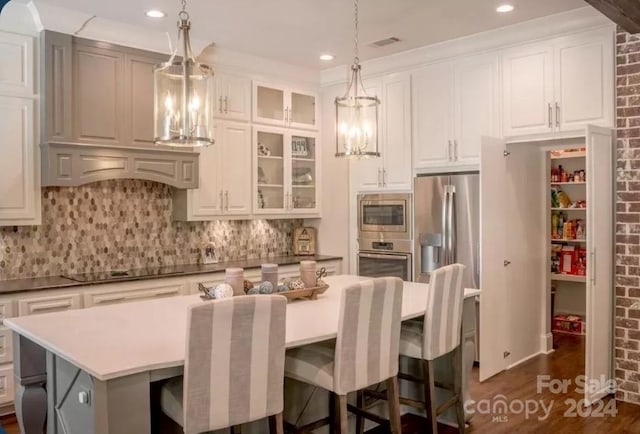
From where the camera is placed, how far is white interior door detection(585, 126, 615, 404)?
3643 millimetres

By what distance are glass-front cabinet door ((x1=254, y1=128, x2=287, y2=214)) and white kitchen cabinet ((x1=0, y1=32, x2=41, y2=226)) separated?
1.97 metres

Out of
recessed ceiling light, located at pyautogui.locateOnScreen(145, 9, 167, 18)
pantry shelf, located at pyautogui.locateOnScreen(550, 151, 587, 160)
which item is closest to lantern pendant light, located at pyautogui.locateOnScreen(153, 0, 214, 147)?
recessed ceiling light, located at pyautogui.locateOnScreen(145, 9, 167, 18)

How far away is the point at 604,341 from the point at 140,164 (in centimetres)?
373

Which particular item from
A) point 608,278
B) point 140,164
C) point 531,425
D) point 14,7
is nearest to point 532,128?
point 608,278

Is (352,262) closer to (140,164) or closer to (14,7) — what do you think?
(140,164)

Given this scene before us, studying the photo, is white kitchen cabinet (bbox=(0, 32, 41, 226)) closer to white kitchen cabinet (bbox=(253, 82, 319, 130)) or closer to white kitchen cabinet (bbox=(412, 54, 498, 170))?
white kitchen cabinet (bbox=(253, 82, 319, 130))

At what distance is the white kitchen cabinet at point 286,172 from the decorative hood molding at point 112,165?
0.83 m

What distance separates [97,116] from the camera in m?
4.06

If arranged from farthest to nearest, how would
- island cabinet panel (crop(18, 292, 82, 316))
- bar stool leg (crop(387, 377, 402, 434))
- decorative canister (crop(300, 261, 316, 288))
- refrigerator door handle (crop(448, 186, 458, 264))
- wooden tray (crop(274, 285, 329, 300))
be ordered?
refrigerator door handle (crop(448, 186, 458, 264)) → island cabinet panel (crop(18, 292, 82, 316)) → decorative canister (crop(300, 261, 316, 288)) → wooden tray (crop(274, 285, 329, 300)) → bar stool leg (crop(387, 377, 402, 434))

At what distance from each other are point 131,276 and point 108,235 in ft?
1.90

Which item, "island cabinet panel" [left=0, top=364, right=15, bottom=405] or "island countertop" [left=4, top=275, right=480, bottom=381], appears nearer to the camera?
"island countertop" [left=4, top=275, right=480, bottom=381]

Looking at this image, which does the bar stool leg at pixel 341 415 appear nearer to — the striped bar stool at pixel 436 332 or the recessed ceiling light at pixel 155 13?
the striped bar stool at pixel 436 332

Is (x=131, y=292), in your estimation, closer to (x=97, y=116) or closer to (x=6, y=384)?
(x=6, y=384)

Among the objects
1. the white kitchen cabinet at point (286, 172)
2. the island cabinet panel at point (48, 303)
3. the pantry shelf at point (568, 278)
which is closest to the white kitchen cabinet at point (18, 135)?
the island cabinet panel at point (48, 303)
